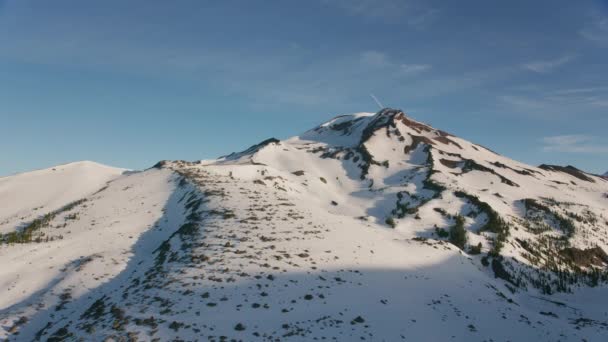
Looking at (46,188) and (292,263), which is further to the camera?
(46,188)

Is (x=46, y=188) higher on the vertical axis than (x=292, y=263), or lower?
higher

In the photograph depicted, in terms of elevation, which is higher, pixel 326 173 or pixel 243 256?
pixel 326 173

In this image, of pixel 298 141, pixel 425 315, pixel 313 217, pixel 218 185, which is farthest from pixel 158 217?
pixel 298 141

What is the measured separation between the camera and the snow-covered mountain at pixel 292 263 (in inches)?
766

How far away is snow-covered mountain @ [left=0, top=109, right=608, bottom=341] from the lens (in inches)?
766

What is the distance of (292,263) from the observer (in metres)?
26.3

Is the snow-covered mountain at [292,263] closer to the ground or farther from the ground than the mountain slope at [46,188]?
closer to the ground

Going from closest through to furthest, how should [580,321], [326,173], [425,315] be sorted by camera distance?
1. [425,315]
2. [580,321]
3. [326,173]

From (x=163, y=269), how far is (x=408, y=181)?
70.2 meters

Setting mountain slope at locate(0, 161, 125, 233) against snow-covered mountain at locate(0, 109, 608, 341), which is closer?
snow-covered mountain at locate(0, 109, 608, 341)

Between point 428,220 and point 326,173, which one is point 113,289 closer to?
point 428,220

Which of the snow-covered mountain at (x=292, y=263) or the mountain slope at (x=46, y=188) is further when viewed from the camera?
the mountain slope at (x=46, y=188)

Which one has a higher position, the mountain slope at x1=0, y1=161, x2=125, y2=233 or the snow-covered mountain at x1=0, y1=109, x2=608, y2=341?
the mountain slope at x1=0, y1=161, x2=125, y2=233

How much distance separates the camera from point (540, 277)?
149 ft
